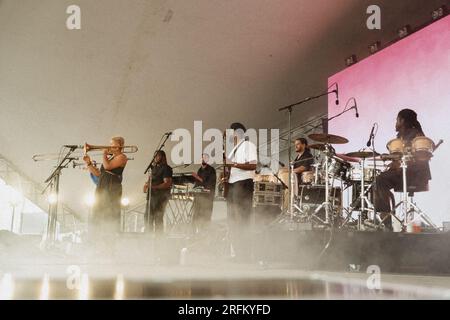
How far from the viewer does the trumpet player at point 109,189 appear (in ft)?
16.3

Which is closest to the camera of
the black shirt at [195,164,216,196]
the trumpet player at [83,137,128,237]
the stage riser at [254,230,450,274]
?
the stage riser at [254,230,450,274]

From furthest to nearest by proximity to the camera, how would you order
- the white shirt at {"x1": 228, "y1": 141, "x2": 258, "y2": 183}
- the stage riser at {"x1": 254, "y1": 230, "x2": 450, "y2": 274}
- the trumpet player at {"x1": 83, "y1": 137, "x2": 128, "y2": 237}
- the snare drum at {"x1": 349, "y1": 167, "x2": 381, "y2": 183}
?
the snare drum at {"x1": 349, "y1": 167, "x2": 381, "y2": 183}
the trumpet player at {"x1": 83, "y1": 137, "x2": 128, "y2": 237}
the white shirt at {"x1": 228, "y1": 141, "x2": 258, "y2": 183}
the stage riser at {"x1": 254, "y1": 230, "x2": 450, "y2": 274}

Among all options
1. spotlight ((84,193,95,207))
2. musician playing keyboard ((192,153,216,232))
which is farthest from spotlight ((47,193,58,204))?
spotlight ((84,193,95,207))

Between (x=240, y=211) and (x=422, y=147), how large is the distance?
2.01 m

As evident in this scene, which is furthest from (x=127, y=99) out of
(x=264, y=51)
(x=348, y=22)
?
(x=348, y=22)

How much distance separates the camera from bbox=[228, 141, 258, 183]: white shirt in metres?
4.16

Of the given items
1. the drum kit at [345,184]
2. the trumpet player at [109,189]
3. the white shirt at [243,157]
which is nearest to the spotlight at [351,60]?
the drum kit at [345,184]

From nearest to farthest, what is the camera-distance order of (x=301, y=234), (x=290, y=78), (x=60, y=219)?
(x=301, y=234) < (x=290, y=78) < (x=60, y=219)

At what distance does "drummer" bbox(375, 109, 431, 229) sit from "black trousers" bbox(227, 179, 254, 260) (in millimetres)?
1624

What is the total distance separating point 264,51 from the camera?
762 centimetres

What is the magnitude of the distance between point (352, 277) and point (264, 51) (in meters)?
5.33

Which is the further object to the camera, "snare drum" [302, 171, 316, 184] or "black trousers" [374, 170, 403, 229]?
"snare drum" [302, 171, 316, 184]

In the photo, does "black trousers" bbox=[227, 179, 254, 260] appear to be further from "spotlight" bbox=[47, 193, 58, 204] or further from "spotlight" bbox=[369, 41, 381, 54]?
"spotlight" bbox=[369, 41, 381, 54]
